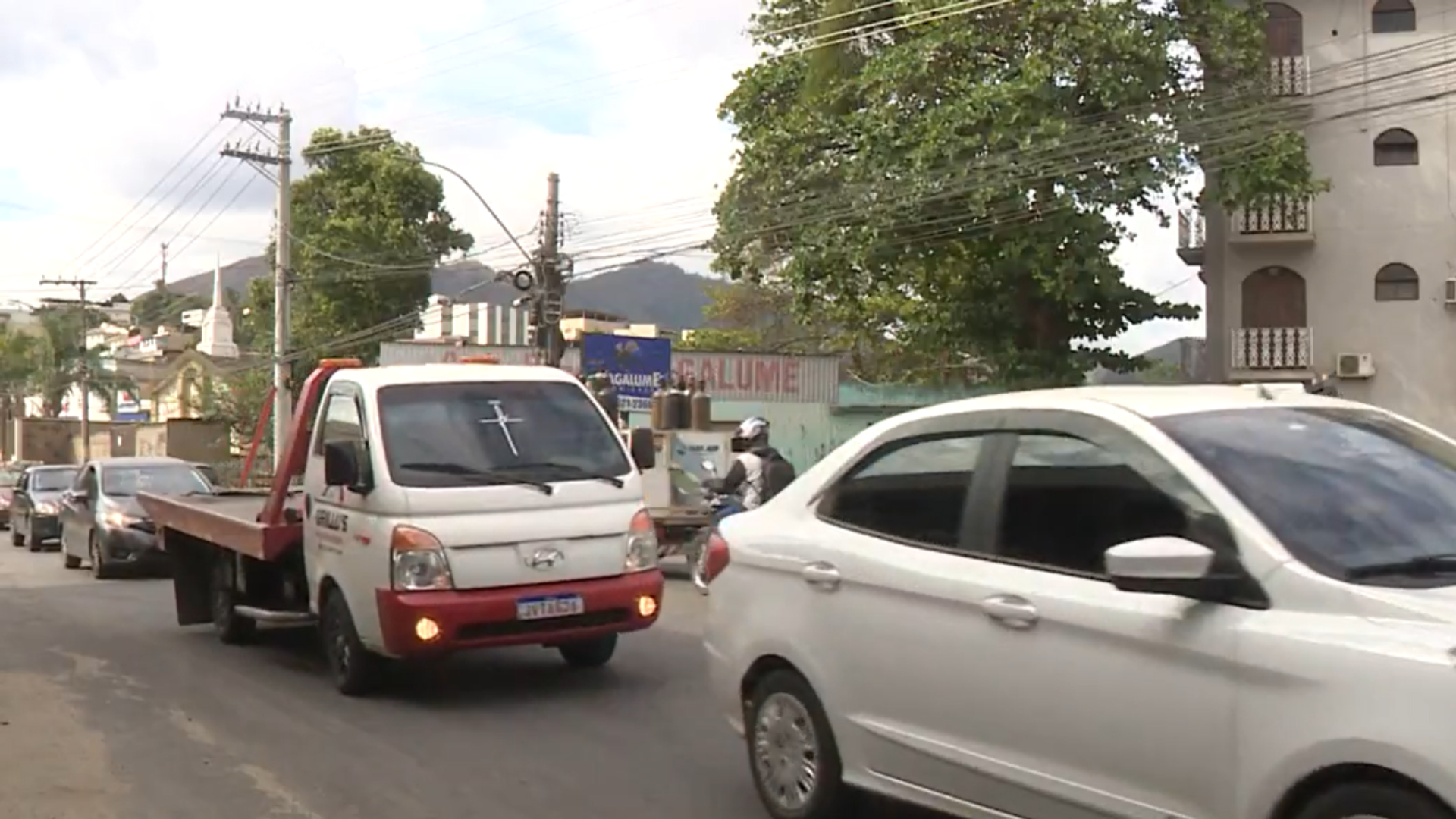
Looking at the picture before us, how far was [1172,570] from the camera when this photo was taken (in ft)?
12.8

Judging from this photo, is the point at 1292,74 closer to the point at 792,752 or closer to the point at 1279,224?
the point at 1279,224

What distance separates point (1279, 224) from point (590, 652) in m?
24.5

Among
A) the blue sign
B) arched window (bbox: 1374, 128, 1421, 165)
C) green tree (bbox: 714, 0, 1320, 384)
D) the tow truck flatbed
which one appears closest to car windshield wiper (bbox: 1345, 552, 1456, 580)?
the tow truck flatbed

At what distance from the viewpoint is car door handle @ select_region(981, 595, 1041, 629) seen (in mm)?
4531

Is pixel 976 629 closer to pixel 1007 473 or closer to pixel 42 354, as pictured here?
pixel 1007 473

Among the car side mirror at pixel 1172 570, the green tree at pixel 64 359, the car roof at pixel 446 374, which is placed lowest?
the car side mirror at pixel 1172 570

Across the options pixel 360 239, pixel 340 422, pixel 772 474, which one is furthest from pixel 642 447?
pixel 360 239

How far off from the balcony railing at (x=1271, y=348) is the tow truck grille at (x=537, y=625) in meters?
25.0

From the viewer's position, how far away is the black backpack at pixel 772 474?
1409 centimetres

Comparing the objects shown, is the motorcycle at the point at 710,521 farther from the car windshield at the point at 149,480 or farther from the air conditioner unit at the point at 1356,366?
the air conditioner unit at the point at 1356,366

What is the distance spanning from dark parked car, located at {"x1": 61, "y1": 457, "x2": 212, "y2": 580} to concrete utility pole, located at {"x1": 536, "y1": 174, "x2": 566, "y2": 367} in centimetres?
1212

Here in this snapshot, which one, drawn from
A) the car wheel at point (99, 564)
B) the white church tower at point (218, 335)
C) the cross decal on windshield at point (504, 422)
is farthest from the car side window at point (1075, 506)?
the white church tower at point (218, 335)

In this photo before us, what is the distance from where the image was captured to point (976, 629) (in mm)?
4734

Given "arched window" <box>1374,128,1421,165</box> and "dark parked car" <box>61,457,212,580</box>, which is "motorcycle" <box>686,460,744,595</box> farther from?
"arched window" <box>1374,128,1421,165</box>
